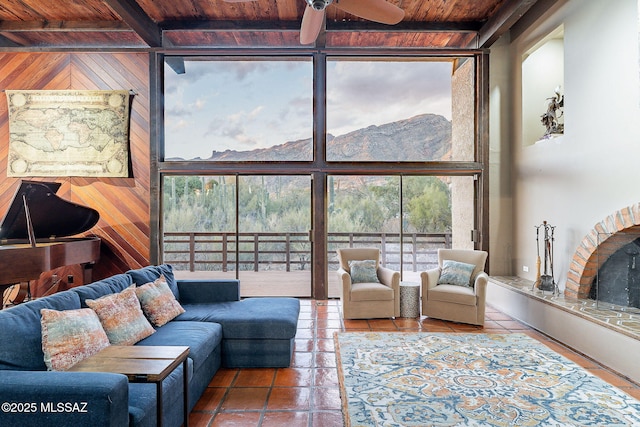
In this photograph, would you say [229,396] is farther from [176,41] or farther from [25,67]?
[25,67]

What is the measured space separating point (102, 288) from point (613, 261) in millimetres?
4905

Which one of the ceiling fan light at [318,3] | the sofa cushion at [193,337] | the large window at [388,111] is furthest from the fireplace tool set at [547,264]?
the sofa cushion at [193,337]

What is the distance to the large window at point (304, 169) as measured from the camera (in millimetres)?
6051

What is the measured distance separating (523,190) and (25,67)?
8125 mm

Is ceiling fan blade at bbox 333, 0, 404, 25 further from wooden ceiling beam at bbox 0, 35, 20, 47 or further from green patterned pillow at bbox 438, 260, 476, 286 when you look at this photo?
wooden ceiling beam at bbox 0, 35, 20, 47

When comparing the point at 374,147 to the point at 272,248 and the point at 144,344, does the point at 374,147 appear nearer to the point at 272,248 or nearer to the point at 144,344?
the point at 272,248

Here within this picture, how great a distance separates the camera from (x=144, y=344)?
8.76 feet

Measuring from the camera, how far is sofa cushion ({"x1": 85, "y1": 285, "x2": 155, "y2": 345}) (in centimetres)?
253

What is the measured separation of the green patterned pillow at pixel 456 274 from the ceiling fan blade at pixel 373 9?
10.3 feet

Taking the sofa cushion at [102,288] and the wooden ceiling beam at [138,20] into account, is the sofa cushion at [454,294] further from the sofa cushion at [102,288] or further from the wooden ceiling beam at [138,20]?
the wooden ceiling beam at [138,20]

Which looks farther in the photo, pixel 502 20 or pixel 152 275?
pixel 502 20

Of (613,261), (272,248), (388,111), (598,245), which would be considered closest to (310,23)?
(388,111)

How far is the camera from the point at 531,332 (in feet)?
14.4

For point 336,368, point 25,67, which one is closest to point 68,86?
point 25,67
